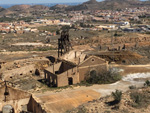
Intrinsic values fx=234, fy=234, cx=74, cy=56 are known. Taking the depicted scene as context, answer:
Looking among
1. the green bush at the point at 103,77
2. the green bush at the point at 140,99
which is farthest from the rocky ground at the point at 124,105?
the green bush at the point at 103,77

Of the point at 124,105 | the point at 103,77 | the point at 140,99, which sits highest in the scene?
the point at 140,99

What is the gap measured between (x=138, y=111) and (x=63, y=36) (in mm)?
22034

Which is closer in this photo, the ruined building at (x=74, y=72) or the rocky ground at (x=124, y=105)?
the rocky ground at (x=124, y=105)

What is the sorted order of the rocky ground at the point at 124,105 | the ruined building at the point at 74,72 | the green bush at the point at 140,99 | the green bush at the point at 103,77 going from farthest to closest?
the green bush at the point at 103,77
the ruined building at the point at 74,72
the green bush at the point at 140,99
the rocky ground at the point at 124,105

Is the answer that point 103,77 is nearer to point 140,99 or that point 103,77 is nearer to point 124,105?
point 140,99

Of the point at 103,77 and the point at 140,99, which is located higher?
the point at 140,99

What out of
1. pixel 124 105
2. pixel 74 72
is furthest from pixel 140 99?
pixel 74 72

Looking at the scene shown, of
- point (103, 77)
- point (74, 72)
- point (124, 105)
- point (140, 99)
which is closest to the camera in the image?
point (124, 105)

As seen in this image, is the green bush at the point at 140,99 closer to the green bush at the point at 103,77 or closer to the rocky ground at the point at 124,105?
the rocky ground at the point at 124,105

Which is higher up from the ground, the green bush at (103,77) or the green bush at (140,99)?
the green bush at (140,99)

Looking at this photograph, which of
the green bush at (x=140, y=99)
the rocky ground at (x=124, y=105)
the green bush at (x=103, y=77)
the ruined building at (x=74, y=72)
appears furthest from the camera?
the green bush at (x=103, y=77)

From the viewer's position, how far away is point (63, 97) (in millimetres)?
22188

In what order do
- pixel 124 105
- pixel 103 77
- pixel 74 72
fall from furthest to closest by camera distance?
pixel 103 77 → pixel 74 72 → pixel 124 105

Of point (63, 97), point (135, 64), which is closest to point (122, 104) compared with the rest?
point (63, 97)
